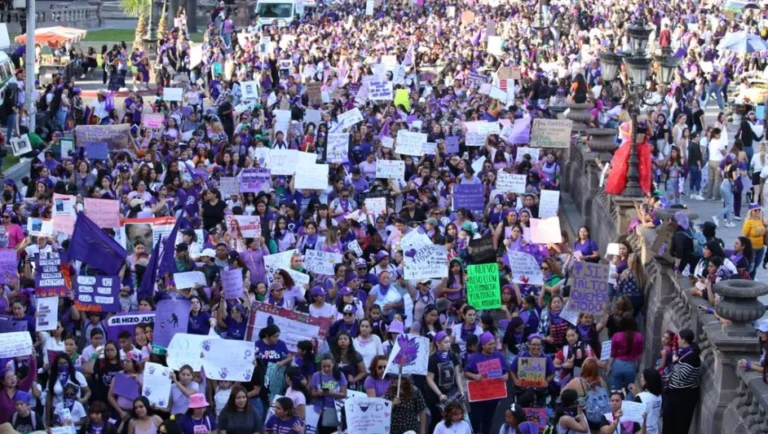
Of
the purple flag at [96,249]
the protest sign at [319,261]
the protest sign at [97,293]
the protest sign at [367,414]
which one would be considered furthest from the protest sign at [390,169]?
the protest sign at [367,414]

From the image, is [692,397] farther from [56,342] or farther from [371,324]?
[56,342]

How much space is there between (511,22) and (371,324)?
41.0 metres

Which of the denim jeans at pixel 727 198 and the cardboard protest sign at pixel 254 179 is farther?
the denim jeans at pixel 727 198

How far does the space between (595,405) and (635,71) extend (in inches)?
399

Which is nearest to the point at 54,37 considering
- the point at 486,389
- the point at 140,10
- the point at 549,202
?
the point at 140,10

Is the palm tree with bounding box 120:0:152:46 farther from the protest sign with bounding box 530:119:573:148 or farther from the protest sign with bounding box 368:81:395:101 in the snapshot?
the protest sign with bounding box 530:119:573:148

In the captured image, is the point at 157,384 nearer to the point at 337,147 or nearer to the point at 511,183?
the point at 511,183

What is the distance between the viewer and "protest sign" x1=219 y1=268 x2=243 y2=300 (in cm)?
1725

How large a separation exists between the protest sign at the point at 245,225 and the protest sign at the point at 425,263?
2.48m

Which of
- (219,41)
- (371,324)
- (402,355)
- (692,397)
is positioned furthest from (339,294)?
(219,41)

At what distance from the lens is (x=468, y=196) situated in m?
23.0

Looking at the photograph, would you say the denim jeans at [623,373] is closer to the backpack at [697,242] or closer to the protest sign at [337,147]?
the backpack at [697,242]

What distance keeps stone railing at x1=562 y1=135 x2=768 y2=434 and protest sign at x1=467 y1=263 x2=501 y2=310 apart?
1705mm

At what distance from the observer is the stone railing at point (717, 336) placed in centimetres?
1384
